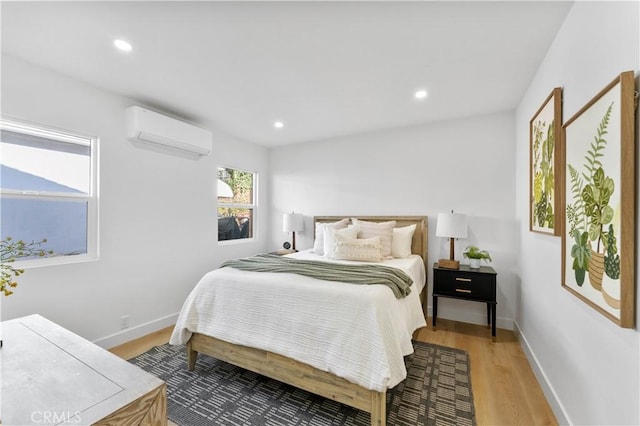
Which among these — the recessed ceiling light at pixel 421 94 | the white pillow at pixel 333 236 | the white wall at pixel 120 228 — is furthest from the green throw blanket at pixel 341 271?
the recessed ceiling light at pixel 421 94

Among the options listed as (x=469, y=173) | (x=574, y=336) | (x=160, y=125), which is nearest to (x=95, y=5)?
(x=160, y=125)

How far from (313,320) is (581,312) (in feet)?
4.87

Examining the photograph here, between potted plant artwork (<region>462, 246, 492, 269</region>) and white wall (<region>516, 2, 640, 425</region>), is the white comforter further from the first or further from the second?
potted plant artwork (<region>462, 246, 492, 269</region>)

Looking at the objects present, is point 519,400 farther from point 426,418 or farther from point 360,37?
point 360,37

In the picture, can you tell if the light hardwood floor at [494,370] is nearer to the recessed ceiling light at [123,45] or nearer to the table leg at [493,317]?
the table leg at [493,317]

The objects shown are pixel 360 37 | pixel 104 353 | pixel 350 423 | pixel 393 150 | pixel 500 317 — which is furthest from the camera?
pixel 393 150

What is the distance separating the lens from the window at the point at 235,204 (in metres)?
4.06

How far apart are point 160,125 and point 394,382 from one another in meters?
3.17

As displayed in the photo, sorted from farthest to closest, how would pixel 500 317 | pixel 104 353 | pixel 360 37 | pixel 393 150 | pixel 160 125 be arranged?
pixel 393 150 → pixel 500 317 → pixel 160 125 → pixel 360 37 → pixel 104 353

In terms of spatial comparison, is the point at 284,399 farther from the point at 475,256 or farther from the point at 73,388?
the point at 475,256

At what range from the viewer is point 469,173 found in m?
3.38

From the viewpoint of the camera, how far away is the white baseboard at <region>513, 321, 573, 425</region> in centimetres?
164

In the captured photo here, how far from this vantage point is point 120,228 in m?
2.76

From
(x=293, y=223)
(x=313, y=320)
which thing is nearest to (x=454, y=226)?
(x=313, y=320)
